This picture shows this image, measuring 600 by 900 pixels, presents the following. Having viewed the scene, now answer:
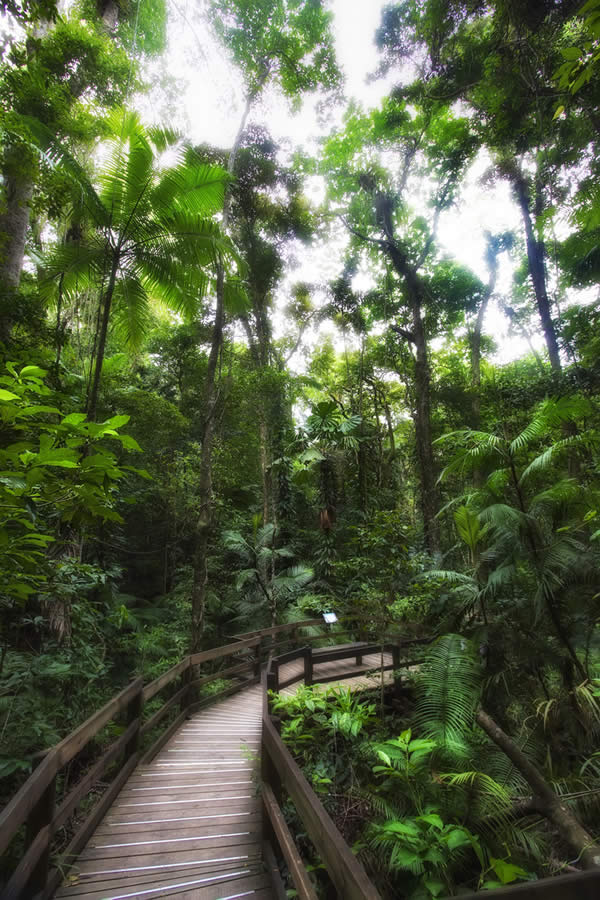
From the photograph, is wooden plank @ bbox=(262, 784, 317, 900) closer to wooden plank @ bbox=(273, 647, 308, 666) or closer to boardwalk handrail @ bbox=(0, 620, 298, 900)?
boardwalk handrail @ bbox=(0, 620, 298, 900)

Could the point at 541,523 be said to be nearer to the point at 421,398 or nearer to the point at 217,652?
the point at 217,652

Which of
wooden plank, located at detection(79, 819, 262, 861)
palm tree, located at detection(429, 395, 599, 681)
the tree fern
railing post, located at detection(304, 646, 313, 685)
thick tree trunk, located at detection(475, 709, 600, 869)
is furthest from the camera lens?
railing post, located at detection(304, 646, 313, 685)

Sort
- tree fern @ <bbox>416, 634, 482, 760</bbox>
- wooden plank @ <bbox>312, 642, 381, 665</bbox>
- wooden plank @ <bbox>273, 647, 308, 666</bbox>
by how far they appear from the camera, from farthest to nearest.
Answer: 1. wooden plank @ <bbox>312, 642, 381, 665</bbox>
2. wooden plank @ <bbox>273, 647, 308, 666</bbox>
3. tree fern @ <bbox>416, 634, 482, 760</bbox>

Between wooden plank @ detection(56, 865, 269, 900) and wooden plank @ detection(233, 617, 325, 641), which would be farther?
wooden plank @ detection(233, 617, 325, 641)

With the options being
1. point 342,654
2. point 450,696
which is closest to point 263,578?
point 342,654

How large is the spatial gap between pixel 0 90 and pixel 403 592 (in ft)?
31.2

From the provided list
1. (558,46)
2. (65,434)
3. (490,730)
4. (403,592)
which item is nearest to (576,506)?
(490,730)

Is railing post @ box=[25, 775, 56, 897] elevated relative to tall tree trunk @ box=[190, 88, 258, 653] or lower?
lower

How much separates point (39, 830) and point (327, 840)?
154cm

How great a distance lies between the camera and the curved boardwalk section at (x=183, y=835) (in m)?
2.12

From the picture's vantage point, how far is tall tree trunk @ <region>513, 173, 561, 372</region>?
8.55 metres

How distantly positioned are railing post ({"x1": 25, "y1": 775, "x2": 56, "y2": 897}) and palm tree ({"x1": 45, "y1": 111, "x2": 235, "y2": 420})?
334cm

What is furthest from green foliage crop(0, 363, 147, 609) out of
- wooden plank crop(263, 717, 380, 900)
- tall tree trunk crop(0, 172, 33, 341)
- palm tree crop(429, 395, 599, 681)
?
palm tree crop(429, 395, 599, 681)

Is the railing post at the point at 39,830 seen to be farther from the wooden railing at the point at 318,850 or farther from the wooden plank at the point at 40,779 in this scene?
the wooden railing at the point at 318,850
